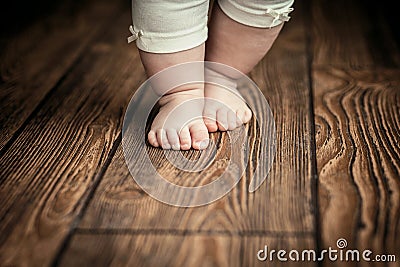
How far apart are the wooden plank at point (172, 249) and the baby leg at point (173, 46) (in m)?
0.24

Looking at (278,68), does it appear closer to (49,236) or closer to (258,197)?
(258,197)

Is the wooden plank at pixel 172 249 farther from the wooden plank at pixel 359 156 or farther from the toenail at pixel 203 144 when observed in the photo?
the toenail at pixel 203 144

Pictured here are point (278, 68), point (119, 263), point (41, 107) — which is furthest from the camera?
point (278, 68)

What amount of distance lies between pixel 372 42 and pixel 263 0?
51 centimetres

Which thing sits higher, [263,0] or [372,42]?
[263,0]

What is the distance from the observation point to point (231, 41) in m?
1.02

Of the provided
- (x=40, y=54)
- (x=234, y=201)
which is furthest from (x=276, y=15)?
(x=40, y=54)

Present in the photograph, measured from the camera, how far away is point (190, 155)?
91 cm

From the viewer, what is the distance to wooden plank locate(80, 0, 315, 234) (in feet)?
2.43

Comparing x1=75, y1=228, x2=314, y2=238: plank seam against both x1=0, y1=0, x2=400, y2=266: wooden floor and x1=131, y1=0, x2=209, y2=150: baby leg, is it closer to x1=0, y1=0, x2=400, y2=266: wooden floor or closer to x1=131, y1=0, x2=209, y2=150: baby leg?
x1=0, y1=0, x2=400, y2=266: wooden floor

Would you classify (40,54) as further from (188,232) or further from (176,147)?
(188,232)

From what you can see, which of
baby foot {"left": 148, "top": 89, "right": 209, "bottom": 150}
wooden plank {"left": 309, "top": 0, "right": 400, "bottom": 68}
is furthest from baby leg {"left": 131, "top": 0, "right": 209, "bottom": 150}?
wooden plank {"left": 309, "top": 0, "right": 400, "bottom": 68}

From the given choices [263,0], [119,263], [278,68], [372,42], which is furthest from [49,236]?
[372,42]

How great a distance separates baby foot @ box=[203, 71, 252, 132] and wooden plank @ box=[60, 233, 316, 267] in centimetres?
30
